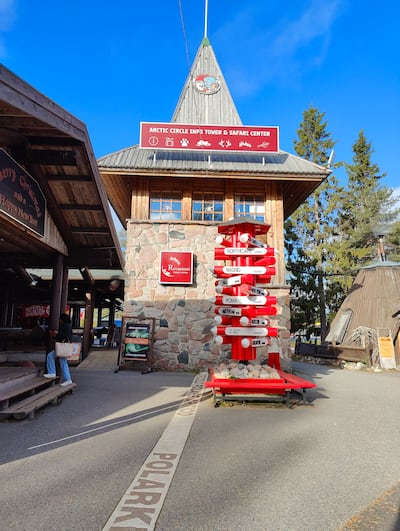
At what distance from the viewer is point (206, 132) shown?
47.0ft

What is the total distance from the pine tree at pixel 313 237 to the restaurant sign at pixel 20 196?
830 inches

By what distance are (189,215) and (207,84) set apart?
7815 millimetres

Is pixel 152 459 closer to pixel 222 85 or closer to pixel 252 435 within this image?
pixel 252 435

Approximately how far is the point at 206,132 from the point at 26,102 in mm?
9593

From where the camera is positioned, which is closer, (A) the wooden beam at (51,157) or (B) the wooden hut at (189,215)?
(A) the wooden beam at (51,157)

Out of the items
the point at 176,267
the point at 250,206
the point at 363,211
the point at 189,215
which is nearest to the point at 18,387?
the point at 176,267

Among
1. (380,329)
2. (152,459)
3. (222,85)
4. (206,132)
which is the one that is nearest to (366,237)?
(380,329)

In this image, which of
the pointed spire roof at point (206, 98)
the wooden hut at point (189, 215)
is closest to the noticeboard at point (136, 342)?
the wooden hut at point (189, 215)

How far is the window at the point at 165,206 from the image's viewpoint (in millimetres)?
13930

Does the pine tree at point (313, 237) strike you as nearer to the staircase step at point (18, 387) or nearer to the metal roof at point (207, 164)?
the metal roof at point (207, 164)

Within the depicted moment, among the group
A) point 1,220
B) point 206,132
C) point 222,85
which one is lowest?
point 1,220

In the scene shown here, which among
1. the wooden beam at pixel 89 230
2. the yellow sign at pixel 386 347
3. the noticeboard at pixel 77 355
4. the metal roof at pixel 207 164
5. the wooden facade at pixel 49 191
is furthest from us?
the yellow sign at pixel 386 347

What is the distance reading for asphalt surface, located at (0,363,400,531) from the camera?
2.90 m

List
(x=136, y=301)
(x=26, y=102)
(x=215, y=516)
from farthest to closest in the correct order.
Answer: (x=136, y=301) → (x=26, y=102) → (x=215, y=516)
